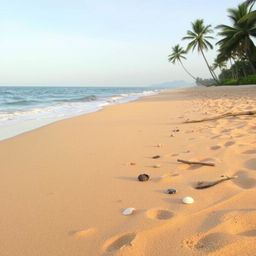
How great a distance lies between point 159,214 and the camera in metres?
1.77

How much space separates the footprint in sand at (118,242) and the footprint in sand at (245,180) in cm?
112

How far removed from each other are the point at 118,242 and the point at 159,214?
0.41m

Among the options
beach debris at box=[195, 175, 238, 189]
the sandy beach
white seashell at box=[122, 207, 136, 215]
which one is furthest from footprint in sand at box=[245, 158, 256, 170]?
white seashell at box=[122, 207, 136, 215]

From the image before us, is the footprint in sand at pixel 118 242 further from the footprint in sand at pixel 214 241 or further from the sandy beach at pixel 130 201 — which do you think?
the footprint in sand at pixel 214 241

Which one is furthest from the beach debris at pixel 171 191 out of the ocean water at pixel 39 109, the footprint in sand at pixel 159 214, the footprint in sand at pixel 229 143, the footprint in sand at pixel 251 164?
the ocean water at pixel 39 109

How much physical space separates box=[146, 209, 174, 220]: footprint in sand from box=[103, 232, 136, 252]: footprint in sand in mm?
245

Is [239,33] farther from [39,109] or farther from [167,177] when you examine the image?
[167,177]

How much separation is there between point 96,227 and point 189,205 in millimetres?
711

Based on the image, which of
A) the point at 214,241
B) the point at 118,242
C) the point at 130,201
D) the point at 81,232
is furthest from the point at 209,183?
the point at 81,232

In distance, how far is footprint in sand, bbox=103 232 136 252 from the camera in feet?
4.69

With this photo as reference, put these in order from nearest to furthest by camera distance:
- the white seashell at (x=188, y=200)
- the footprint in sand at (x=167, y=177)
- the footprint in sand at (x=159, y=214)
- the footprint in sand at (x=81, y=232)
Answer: the footprint in sand at (x=81, y=232) < the footprint in sand at (x=159, y=214) < the white seashell at (x=188, y=200) < the footprint in sand at (x=167, y=177)

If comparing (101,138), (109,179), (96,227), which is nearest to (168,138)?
(101,138)

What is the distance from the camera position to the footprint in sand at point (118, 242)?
1430mm

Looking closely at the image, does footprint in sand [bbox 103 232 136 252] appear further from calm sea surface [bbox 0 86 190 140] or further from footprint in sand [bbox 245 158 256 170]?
calm sea surface [bbox 0 86 190 140]
